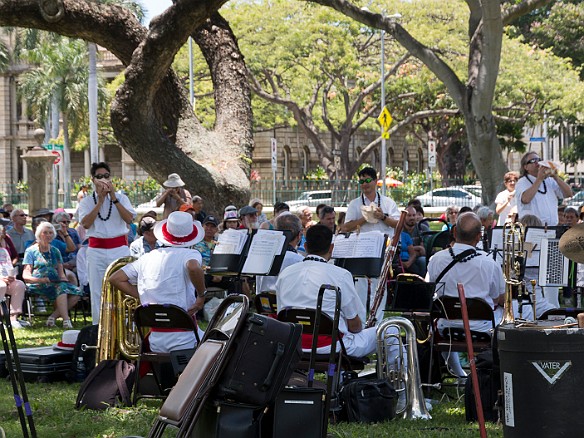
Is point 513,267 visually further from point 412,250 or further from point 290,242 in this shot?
point 412,250

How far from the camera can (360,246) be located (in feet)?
32.3

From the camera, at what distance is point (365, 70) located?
155 ft

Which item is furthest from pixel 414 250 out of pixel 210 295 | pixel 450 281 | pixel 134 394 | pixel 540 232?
pixel 134 394

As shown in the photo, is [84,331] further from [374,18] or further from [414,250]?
[374,18]

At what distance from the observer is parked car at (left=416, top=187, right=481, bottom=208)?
3136 cm

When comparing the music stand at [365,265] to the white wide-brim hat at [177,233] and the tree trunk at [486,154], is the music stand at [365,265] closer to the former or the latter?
the white wide-brim hat at [177,233]

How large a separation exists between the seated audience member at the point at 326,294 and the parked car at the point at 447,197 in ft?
75.1

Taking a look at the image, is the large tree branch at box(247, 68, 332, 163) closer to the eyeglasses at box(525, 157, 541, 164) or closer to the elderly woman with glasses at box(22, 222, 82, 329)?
the elderly woman with glasses at box(22, 222, 82, 329)

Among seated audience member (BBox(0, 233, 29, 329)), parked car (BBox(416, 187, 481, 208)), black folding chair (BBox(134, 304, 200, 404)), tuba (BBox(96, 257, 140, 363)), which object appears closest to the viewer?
black folding chair (BBox(134, 304, 200, 404))

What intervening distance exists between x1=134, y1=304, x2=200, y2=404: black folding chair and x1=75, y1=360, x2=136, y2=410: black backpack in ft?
0.37

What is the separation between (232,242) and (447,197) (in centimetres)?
2303

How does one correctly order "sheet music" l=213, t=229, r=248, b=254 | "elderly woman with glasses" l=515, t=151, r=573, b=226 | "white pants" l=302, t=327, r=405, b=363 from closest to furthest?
"white pants" l=302, t=327, r=405, b=363, "sheet music" l=213, t=229, r=248, b=254, "elderly woman with glasses" l=515, t=151, r=573, b=226

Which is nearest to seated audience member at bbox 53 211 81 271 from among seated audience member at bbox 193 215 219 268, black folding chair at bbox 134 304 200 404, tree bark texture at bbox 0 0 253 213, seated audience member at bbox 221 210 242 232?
seated audience member at bbox 193 215 219 268

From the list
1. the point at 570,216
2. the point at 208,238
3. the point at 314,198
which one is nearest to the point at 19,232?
the point at 208,238
